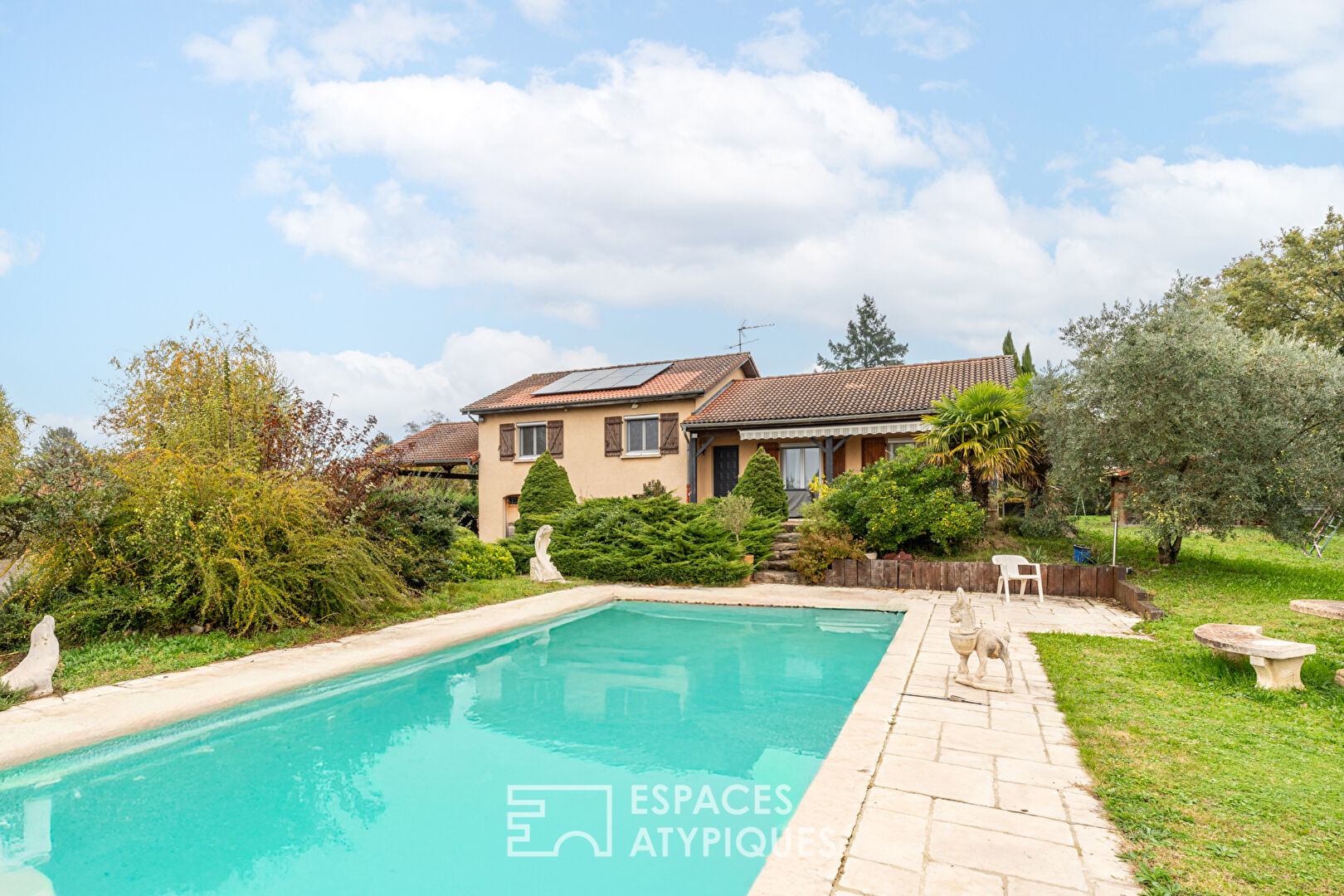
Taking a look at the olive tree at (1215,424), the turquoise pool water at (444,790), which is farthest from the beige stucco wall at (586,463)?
the turquoise pool water at (444,790)

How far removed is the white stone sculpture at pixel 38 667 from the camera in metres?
4.95

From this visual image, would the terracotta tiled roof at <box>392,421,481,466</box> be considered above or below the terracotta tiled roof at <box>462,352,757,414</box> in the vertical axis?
below

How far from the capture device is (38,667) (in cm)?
504

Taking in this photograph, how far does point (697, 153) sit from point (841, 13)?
3.35m

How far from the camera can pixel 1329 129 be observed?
43.0ft

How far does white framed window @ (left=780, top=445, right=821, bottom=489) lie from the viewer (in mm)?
18266

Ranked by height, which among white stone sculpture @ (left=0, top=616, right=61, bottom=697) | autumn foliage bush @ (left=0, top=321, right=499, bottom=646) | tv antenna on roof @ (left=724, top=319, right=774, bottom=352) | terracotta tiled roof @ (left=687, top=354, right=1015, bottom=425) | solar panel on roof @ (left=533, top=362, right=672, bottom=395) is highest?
tv antenna on roof @ (left=724, top=319, right=774, bottom=352)

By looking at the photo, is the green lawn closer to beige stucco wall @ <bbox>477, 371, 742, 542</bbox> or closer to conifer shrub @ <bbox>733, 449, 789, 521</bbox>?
conifer shrub @ <bbox>733, 449, 789, 521</bbox>

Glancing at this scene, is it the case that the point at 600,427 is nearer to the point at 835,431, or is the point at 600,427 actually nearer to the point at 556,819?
the point at 835,431

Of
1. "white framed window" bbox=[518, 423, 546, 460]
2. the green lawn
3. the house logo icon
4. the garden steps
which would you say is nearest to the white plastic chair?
the green lawn

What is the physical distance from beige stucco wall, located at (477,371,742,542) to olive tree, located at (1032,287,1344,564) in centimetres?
1100

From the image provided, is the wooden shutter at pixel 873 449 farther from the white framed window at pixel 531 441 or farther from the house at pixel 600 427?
the white framed window at pixel 531 441

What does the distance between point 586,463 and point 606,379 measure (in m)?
3.21

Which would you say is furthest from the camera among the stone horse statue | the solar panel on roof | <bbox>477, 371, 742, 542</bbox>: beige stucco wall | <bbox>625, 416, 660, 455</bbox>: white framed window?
the solar panel on roof
